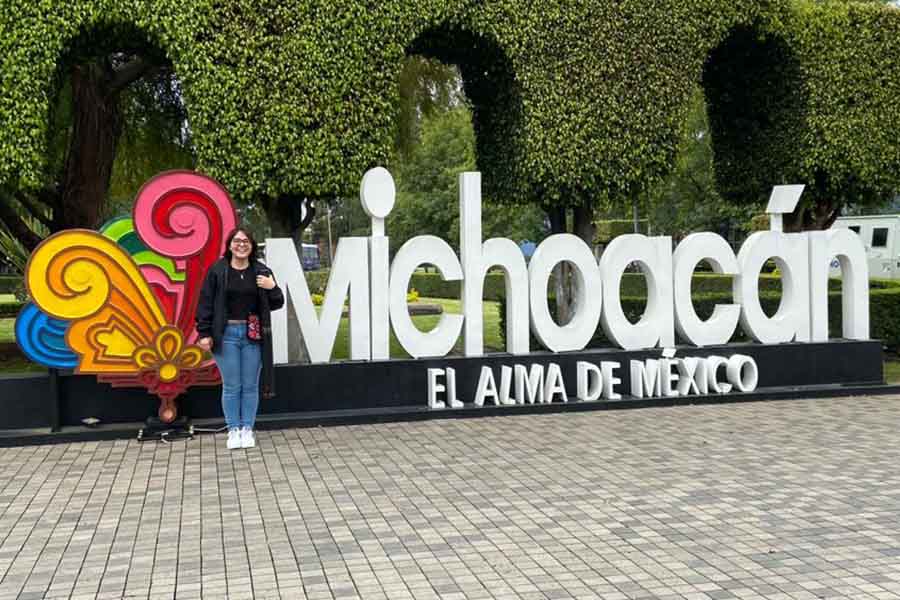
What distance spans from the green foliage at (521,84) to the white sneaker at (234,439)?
2567 millimetres

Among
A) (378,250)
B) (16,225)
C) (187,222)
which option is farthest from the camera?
(16,225)

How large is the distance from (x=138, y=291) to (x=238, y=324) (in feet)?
3.79

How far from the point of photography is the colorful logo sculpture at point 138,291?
8.53 m

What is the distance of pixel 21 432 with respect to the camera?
8891 mm

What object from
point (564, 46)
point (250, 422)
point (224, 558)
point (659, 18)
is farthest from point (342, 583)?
point (659, 18)

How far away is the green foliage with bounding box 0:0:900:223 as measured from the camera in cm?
919

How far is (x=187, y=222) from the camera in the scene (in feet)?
29.2

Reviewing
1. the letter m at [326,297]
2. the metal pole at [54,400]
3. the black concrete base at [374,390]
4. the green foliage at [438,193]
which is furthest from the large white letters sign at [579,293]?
the green foliage at [438,193]

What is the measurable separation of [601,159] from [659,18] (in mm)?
1884

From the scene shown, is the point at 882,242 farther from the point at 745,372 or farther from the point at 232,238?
the point at 232,238

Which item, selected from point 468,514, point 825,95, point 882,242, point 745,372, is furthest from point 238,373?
point 882,242

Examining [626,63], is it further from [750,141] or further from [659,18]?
[750,141]

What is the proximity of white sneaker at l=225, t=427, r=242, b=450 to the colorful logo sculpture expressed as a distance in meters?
0.81

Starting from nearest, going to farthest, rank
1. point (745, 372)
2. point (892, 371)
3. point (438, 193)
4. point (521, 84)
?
point (521, 84) → point (745, 372) → point (892, 371) → point (438, 193)
